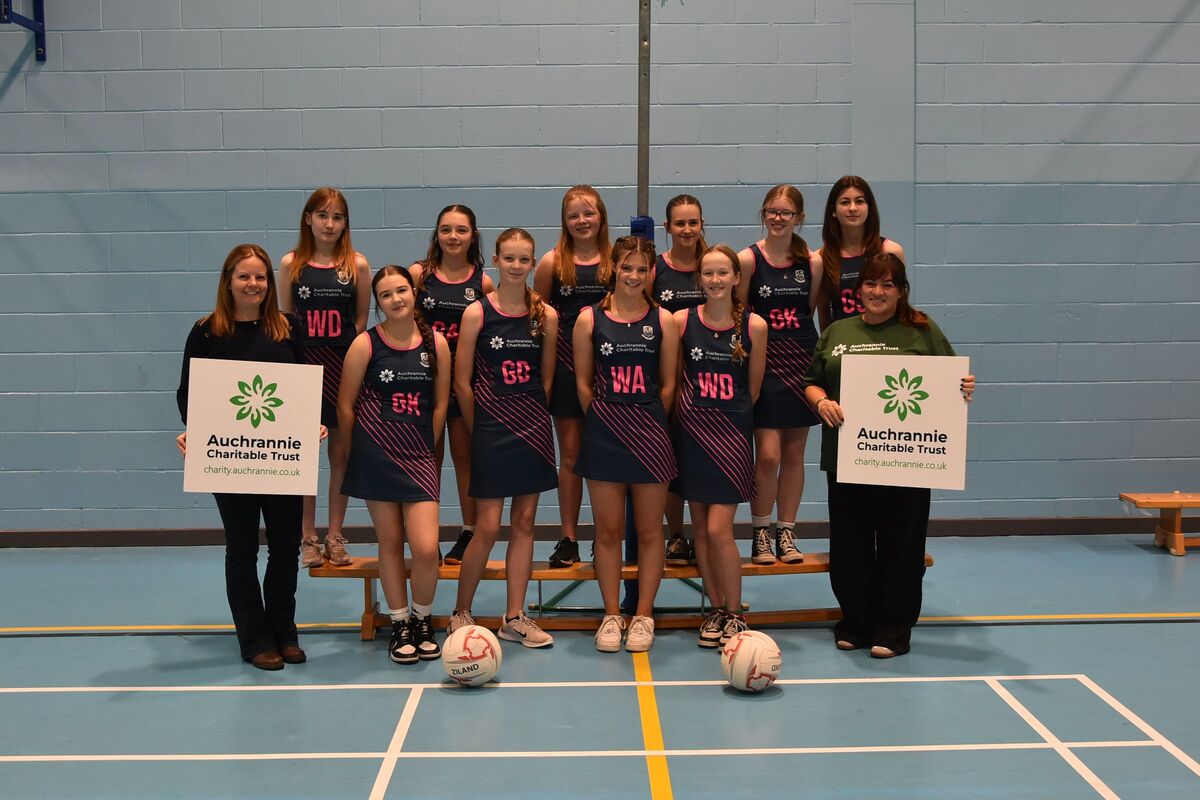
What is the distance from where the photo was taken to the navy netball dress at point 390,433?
16.9 feet

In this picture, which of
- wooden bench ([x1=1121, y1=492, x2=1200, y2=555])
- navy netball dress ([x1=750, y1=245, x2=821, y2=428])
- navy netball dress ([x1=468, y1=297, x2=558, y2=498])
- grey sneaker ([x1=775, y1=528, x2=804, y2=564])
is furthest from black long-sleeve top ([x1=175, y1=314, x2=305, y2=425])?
wooden bench ([x1=1121, y1=492, x2=1200, y2=555])

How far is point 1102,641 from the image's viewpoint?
5.45 meters

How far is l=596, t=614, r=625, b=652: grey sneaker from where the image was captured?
5352 mm

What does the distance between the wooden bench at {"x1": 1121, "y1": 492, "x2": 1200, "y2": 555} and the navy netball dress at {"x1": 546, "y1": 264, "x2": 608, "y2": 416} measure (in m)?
3.90

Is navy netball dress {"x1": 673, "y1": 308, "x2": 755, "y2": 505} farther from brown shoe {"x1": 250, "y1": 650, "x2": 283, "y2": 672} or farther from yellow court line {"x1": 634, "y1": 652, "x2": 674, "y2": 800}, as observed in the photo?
brown shoe {"x1": 250, "y1": 650, "x2": 283, "y2": 672}

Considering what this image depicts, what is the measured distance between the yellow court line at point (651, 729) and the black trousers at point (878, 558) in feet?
3.25

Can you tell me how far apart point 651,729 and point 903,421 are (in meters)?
1.78

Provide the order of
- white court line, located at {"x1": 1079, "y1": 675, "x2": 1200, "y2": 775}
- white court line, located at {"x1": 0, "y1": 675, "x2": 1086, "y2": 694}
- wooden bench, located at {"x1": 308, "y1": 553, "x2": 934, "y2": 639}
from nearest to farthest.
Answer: white court line, located at {"x1": 1079, "y1": 675, "x2": 1200, "y2": 775} < white court line, located at {"x1": 0, "y1": 675, "x2": 1086, "y2": 694} < wooden bench, located at {"x1": 308, "y1": 553, "x2": 934, "y2": 639}

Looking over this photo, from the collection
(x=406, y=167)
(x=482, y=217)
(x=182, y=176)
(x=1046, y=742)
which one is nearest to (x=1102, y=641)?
(x=1046, y=742)

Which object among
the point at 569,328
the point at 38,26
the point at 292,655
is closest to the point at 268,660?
the point at 292,655

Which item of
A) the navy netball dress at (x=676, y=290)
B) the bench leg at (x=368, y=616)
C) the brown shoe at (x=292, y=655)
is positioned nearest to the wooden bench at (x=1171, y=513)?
the navy netball dress at (x=676, y=290)

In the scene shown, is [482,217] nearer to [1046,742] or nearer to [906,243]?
[906,243]

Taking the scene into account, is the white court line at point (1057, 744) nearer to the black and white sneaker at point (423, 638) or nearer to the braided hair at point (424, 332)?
the black and white sneaker at point (423, 638)

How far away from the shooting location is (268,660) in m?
5.14
